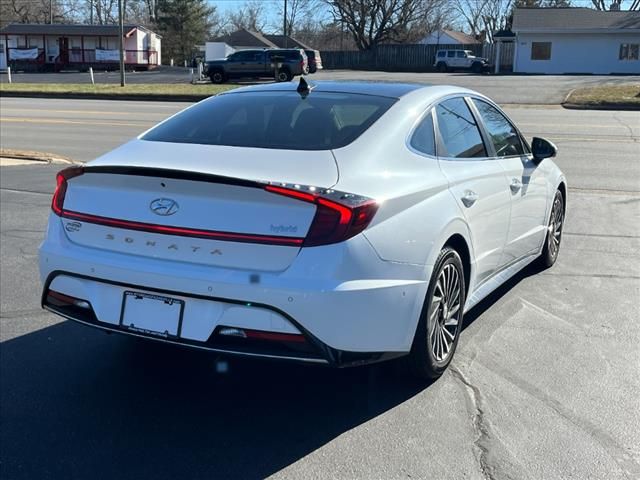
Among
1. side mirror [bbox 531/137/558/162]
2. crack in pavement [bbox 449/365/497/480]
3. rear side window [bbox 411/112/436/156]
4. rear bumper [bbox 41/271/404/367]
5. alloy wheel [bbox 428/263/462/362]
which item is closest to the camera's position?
crack in pavement [bbox 449/365/497/480]

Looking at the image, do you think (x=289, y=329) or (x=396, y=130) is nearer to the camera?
(x=289, y=329)

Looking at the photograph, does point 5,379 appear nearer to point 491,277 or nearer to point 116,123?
point 491,277

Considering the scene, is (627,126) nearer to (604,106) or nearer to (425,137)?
(604,106)

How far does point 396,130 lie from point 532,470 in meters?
1.88

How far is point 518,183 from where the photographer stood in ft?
17.0

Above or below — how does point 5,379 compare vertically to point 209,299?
below

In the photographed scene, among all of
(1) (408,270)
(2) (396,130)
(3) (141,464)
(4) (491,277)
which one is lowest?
(3) (141,464)

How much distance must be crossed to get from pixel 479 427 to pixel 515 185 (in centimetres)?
209

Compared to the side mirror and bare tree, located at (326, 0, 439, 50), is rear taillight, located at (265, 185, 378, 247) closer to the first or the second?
the side mirror

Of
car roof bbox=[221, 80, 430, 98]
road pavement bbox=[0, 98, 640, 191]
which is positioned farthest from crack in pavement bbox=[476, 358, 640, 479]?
road pavement bbox=[0, 98, 640, 191]

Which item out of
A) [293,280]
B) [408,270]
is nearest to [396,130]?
[408,270]

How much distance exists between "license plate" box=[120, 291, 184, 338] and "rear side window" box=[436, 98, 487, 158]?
6.01 feet

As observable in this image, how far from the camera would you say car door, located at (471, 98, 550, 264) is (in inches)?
199

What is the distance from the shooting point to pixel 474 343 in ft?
15.3
